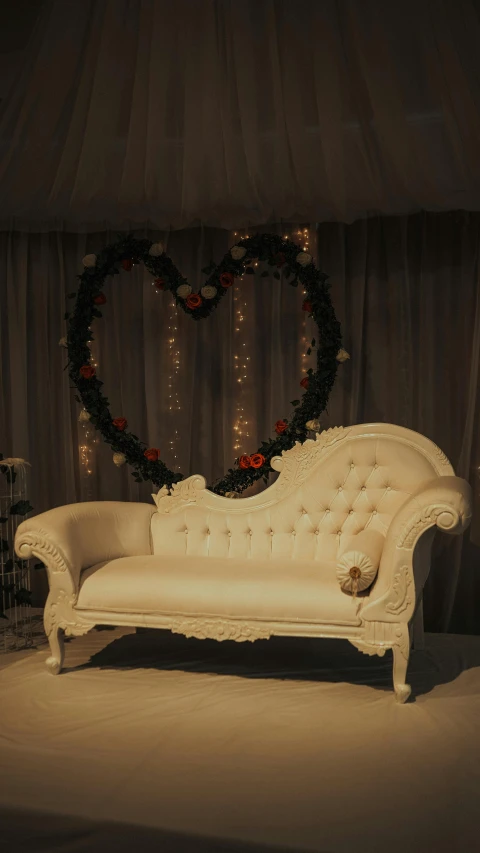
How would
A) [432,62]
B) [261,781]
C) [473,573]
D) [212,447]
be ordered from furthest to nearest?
[212,447] < [473,573] < [432,62] < [261,781]

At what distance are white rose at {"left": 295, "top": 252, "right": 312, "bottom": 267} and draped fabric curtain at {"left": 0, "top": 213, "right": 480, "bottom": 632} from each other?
52 centimetres

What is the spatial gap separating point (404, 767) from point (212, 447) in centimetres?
281

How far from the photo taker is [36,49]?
342 cm

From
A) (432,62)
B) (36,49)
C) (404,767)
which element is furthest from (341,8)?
(404,767)

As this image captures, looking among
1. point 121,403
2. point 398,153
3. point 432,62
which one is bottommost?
point 121,403

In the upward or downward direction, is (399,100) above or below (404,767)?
above

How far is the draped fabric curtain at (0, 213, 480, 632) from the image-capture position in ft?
16.3

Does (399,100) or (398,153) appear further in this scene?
(398,153)

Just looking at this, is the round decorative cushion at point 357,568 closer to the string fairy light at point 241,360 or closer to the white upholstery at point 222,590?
the white upholstery at point 222,590

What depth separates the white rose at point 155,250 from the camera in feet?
15.6

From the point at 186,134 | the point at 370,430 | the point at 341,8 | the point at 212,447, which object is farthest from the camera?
the point at 212,447

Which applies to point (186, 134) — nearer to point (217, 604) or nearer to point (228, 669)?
point (217, 604)

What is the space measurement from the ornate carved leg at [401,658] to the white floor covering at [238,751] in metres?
0.07

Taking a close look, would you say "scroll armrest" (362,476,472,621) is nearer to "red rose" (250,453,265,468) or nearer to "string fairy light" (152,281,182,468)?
"red rose" (250,453,265,468)
